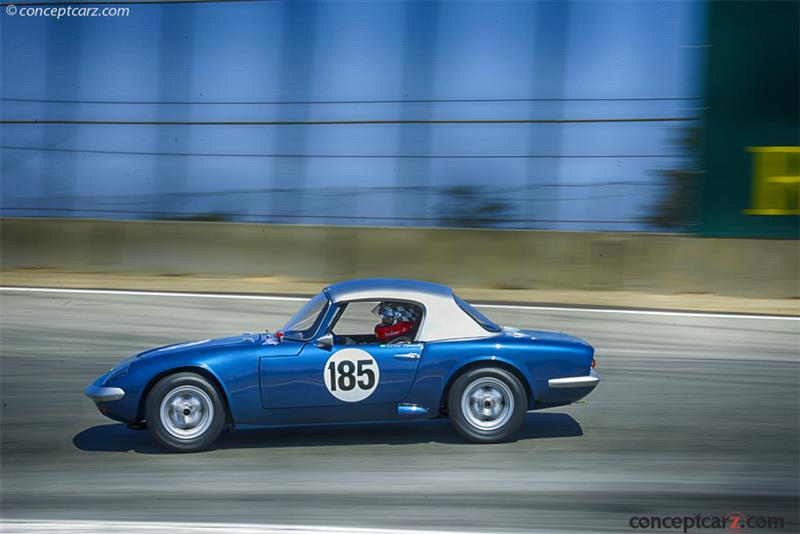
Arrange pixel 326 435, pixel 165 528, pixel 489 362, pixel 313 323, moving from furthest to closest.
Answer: pixel 326 435, pixel 313 323, pixel 489 362, pixel 165 528

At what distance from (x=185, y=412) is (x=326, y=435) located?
3.52ft

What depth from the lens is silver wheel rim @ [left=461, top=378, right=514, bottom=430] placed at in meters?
6.29

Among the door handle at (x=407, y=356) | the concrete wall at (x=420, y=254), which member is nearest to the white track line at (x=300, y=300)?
the concrete wall at (x=420, y=254)

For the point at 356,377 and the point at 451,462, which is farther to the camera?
the point at 356,377

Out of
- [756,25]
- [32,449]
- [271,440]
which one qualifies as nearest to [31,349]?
[32,449]

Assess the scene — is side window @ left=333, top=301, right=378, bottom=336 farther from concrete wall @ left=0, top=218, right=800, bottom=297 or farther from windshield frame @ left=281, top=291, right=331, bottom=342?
concrete wall @ left=0, top=218, right=800, bottom=297

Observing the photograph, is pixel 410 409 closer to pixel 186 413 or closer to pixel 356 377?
pixel 356 377

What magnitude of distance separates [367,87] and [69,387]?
8.15 m

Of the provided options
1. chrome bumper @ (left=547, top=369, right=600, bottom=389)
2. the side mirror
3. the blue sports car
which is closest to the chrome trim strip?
the blue sports car

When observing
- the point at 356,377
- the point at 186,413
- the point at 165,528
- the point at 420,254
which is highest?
the point at 420,254

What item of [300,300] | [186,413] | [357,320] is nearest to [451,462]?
[357,320]

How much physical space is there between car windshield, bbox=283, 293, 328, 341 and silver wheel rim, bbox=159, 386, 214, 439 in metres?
0.75

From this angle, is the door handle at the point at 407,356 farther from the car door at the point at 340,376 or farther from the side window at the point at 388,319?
the side window at the point at 388,319

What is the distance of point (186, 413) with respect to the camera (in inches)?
244
